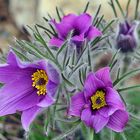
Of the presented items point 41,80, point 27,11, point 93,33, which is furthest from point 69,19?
point 27,11

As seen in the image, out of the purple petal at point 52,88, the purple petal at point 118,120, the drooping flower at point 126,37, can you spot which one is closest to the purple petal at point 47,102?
the purple petal at point 52,88

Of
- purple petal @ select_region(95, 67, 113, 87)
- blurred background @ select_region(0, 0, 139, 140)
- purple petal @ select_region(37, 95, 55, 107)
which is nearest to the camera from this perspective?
purple petal @ select_region(37, 95, 55, 107)

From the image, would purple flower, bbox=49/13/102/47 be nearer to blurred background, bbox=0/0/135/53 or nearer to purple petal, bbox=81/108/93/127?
purple petal, bbox=81/108/93/127

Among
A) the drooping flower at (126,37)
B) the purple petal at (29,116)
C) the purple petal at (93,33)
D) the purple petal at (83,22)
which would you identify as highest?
the purple petal at (83,22)

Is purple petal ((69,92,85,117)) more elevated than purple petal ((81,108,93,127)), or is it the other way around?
purple petal ((69,92,85,117))

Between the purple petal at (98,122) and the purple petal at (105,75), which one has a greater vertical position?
the purple petal at (105,75)

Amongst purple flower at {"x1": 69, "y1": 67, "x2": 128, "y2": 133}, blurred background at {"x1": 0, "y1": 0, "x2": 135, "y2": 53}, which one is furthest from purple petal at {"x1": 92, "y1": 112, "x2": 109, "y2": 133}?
blurred background at {"x1": 0, "y1": 0, "x2": 135, "y2": 53}

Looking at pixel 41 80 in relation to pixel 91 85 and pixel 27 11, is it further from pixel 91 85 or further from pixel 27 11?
pixel 27 11

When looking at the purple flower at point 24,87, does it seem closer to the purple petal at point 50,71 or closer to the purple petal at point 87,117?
the purple petal at point 50,71

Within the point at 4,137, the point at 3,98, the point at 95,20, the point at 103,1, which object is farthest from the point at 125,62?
the point at 103,1
